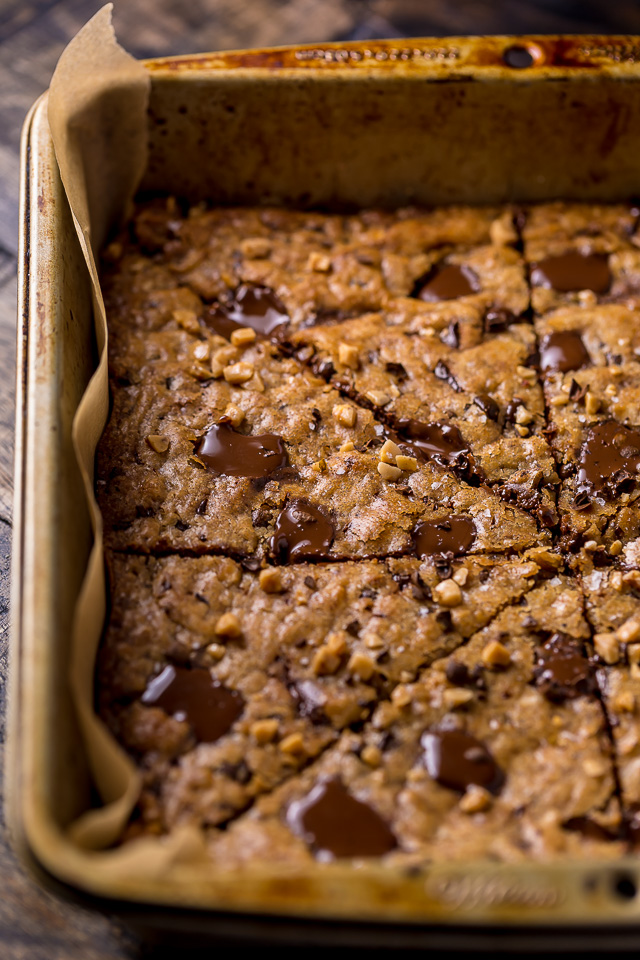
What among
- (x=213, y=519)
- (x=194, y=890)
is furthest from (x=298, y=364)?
(x=194, y=890)

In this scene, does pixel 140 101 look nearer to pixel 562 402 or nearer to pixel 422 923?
pixel 562 402

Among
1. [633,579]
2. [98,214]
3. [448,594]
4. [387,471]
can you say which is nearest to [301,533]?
[387,471]

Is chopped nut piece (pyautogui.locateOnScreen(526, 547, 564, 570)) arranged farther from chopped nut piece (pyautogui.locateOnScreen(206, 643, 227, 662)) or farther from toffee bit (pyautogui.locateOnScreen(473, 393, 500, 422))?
chopped nut piece (pyautogui.locateOnScreen(206, 643, 227, 662))

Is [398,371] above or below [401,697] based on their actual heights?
above

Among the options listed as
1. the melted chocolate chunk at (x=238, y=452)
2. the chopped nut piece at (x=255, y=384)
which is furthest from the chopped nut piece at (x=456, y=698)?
the chopped nut piece at (x=255, y=384)

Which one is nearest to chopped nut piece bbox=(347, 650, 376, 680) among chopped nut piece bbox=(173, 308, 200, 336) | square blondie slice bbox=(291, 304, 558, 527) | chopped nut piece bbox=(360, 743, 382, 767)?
chopped nut piece bbox=(360, 743, 382, 767)

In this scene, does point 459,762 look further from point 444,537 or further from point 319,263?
point 319,263
